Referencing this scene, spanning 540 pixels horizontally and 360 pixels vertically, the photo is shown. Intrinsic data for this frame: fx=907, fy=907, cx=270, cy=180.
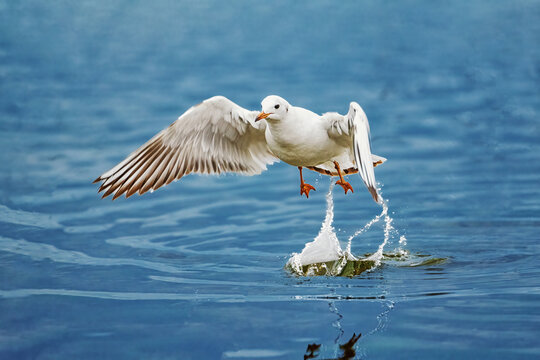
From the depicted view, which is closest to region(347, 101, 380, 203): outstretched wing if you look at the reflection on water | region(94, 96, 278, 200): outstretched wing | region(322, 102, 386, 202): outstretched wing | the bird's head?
region(322, 102, 386, 202): outstretched wing

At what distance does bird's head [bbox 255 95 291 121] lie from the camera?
6648 mm

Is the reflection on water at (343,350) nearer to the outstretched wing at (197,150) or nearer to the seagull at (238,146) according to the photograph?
the seagull at (238,146)

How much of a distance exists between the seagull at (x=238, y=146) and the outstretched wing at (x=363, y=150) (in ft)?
0.20

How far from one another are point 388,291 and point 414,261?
1.14 m

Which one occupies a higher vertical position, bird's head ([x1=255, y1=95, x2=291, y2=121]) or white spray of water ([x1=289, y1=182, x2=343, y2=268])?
bird's head ([x1=255, y1=95, x2=291, y2=121])

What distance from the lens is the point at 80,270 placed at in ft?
26.2

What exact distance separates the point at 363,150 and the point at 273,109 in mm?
935

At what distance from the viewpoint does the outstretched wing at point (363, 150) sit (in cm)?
585

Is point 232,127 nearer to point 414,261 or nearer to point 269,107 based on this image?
point 269,107

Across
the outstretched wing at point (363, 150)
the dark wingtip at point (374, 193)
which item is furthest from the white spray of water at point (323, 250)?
the dark wingtip at point (374, 193)

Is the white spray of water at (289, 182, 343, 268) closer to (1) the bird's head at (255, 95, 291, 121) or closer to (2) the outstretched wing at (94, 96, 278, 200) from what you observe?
(2) the outstretched wing at (94, 96, 278, 200)

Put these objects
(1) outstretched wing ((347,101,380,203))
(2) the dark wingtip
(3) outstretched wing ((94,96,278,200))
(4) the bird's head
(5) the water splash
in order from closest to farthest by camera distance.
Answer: (2) the dark wingtip, (1) outstretched wing ((347,101,380,203)), (4) the bird's head, (3) outstretched wing ((94,96,278,200)), (5) the water splash

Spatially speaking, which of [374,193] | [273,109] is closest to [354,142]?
[374,193]

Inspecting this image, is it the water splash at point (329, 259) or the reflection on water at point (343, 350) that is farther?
the water splash at point (329, 259)
